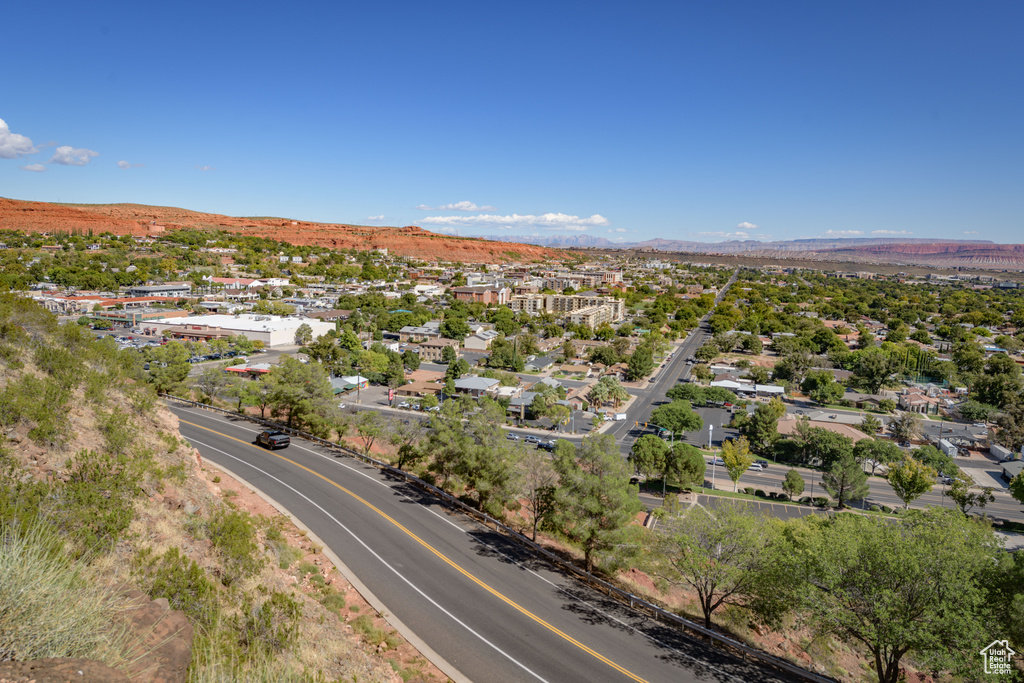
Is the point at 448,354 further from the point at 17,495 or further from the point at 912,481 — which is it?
the point at 17,495

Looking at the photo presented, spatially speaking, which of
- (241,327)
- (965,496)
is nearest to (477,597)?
(965,496)

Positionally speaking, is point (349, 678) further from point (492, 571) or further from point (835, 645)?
point (835, 645)

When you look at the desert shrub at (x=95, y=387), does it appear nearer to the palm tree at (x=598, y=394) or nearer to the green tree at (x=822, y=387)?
the palm tree at (x=598, y=394)

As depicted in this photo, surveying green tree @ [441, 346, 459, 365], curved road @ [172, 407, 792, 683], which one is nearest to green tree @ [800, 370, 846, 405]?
green tree @ [441, 346, 459, 365]

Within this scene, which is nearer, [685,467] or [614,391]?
[685,467]

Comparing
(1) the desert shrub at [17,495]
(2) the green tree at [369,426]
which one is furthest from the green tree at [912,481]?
(1) the desert shrub at [17,495]

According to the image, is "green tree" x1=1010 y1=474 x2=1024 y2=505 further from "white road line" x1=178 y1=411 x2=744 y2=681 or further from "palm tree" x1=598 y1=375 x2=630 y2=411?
"white road line" x1=178 y1=411 x2=744 y2=681
